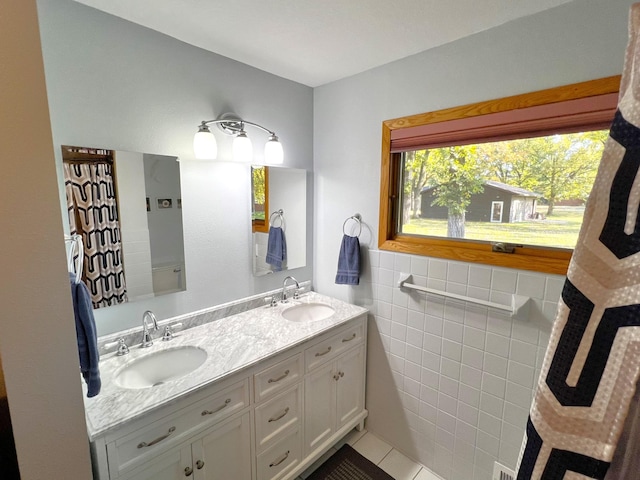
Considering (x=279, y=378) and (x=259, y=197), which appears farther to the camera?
(x=259, y=197)

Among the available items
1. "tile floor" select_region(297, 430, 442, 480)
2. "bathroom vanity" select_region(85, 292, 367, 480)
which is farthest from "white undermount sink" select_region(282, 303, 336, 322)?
"tile floor" select_region(297, 430, 442, 480)

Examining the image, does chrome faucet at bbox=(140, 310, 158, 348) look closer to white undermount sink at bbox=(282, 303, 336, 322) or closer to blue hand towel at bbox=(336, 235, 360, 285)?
white undermount sink at bbox=(282, 303, 336, 322)

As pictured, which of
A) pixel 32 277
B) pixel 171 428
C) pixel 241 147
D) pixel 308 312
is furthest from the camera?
pixel 308 312

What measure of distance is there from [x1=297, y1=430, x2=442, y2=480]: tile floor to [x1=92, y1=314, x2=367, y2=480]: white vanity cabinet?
0.11m

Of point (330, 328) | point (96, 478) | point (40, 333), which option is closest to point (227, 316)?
point (330, 328)

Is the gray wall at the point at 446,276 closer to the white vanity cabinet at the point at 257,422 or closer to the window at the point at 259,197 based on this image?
the white vanity cabinet at the point at 257,422

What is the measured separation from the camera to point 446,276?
1648 millimetres

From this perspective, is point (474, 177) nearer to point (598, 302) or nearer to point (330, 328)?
point (330, 328)

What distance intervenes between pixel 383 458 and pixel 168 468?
1.34 metres

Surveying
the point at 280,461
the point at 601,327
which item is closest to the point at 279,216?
the point at 280,461

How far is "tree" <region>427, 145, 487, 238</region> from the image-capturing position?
5.27ft

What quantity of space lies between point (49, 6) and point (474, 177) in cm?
203

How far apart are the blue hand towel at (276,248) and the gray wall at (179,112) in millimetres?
104

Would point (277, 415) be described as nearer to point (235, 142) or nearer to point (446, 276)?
point (446, 276)
